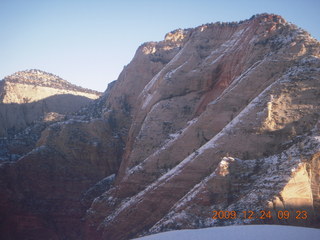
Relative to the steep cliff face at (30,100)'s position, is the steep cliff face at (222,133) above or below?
below

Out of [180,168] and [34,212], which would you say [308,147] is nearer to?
[180,168]

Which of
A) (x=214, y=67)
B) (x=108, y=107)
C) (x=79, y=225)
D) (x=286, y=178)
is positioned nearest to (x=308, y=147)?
(x=286, y=178)

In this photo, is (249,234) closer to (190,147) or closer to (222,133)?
(222,133)

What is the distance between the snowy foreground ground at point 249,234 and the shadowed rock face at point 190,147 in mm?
3564

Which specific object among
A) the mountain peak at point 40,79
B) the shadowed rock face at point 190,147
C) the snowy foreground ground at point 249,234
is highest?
the mountain peak at point 40,79

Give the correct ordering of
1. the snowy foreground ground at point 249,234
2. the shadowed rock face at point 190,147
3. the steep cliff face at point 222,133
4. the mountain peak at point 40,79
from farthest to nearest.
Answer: the mountain peak at point 40,79
the shadowed rock face at point 190,147
the steep cliff face at point 222,133
the snowy foreground ground at point 249,234

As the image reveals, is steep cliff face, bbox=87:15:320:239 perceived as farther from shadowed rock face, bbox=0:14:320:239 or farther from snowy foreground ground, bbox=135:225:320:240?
snowy foreground ground, bbox=135:225:320:240

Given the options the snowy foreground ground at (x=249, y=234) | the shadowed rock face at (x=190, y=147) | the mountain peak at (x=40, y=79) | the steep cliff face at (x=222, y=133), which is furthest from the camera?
the mountain peak at (x=40, y=79)

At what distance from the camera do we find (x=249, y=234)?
11883mm

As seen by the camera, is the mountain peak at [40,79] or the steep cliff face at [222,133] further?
the mountain peak at [40,79]

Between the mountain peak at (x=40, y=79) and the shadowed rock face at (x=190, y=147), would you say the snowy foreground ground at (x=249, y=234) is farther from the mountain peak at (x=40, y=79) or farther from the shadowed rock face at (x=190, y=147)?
the mountain peak at (x=40, y=79)

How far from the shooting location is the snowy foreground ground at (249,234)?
1144 cm

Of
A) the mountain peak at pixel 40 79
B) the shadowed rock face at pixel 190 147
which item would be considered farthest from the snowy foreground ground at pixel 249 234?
the mountain peak at pixel 40 79

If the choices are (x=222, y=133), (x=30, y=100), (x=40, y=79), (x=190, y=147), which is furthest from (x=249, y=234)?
(x=40, y=79)
